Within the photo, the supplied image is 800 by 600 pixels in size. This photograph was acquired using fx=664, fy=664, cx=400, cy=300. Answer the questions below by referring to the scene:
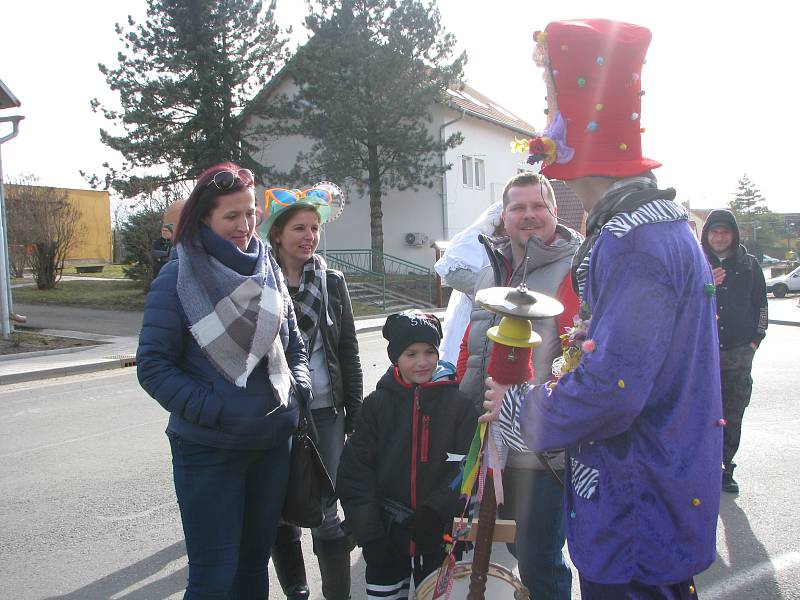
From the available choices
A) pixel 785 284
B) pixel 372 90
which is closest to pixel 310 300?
pixel 372 90

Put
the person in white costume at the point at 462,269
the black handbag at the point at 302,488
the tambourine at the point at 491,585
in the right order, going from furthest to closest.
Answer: the person in white costume at the point at 462,269 < the black handbag at the point at 302,488 < the tambourine at the point at 491,585

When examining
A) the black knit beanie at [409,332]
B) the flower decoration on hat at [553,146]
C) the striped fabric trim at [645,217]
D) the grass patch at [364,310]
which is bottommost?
the grass patch at [364,310]

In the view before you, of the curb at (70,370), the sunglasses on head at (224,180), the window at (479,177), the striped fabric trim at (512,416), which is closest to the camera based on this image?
the striped fabric trim at (512,416)

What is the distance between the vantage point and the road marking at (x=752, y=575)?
10.9 ft

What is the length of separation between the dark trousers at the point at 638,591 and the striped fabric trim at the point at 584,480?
23 centimetres

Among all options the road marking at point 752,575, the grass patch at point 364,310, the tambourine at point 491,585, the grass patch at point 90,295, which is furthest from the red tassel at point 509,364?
the grass patch at point 90,295

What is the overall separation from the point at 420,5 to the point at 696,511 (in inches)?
976

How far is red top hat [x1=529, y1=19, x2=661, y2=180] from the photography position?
1698mm

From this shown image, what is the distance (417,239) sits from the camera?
26.9 m

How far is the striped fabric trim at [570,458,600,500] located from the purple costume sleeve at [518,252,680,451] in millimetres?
136

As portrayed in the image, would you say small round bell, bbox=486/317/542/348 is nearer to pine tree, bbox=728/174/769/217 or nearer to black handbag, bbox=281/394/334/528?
black handbag, bbox=281/394/334/528

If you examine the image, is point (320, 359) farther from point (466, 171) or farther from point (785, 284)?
point (785, 284)

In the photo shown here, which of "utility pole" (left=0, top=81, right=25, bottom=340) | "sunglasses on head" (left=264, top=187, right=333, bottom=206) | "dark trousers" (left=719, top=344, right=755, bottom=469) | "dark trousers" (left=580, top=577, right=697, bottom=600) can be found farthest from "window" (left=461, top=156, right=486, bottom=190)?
"dark trousers" (left=580, top=577, right=697, bottom=600)

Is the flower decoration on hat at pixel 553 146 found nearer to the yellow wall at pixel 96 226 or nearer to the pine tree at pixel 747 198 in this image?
the yellow wall at pixel 96 226
